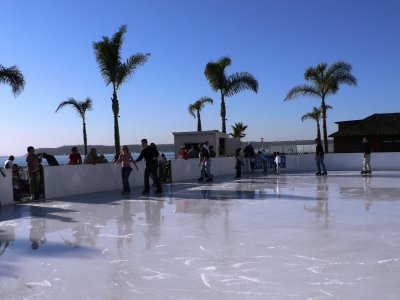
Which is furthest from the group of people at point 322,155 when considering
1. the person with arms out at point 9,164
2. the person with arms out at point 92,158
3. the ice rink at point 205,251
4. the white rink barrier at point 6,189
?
the white rink barrier at point 6,189

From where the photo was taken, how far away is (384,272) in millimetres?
4266

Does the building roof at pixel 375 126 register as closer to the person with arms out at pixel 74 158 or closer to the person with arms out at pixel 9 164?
the person with arms out at pixel 74 158

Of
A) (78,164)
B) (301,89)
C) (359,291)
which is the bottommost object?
(359,291)

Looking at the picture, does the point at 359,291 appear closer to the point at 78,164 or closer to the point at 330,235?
the point at 330,235

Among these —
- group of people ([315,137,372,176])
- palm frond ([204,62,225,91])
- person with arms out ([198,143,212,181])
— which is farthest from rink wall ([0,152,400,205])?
palm frond ([204,62,225,91])

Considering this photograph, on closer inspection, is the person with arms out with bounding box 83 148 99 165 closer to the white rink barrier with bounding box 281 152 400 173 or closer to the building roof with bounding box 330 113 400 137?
the white rink barrier with bounding box 281 152 400 173

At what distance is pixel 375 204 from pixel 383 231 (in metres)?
3.19

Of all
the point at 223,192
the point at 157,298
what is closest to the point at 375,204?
the point at 223,192

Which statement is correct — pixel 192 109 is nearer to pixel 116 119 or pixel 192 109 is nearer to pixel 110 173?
pixel 116 119

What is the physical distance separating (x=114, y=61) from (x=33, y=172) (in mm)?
11801

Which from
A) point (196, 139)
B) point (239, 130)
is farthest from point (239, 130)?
point (196, 139)

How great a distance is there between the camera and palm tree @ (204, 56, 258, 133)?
30719 mm

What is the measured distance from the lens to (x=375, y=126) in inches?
1272

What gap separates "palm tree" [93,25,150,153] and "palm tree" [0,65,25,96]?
4903 millimetres
